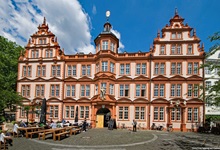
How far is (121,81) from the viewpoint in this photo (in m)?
30.8

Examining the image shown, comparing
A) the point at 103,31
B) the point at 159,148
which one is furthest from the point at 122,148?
the point at 103,31

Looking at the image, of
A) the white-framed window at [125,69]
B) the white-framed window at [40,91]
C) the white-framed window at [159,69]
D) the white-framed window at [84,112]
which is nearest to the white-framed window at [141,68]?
the white-framed window at [125,69]

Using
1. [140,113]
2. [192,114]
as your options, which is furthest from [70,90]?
[192,114]

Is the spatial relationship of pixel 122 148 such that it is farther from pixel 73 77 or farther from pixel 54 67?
pixel 54 67

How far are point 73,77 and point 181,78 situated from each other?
16.9 m

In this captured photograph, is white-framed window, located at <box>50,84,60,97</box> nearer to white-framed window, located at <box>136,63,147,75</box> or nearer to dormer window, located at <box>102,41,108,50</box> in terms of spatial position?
dormer window, located at <box>102,41,108,50</box>

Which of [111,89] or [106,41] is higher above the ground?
[106,41]

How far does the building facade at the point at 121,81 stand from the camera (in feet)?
95.4

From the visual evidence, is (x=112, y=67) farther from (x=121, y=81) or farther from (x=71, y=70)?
(x=71, y=70)

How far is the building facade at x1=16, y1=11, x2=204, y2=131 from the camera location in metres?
29.1

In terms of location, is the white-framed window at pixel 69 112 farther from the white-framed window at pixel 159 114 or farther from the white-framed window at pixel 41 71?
the white-framed window at pixel 159 114

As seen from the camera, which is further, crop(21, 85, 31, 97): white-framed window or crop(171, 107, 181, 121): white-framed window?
crop(21, 85, 31, 97): white-framed window

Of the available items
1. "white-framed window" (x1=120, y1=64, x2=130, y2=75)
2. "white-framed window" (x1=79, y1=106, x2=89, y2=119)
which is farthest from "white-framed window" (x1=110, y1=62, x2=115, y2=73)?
"white-framed window" (x1=79, y1=106, x2=89, y2=119)

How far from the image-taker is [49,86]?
3275 cm
